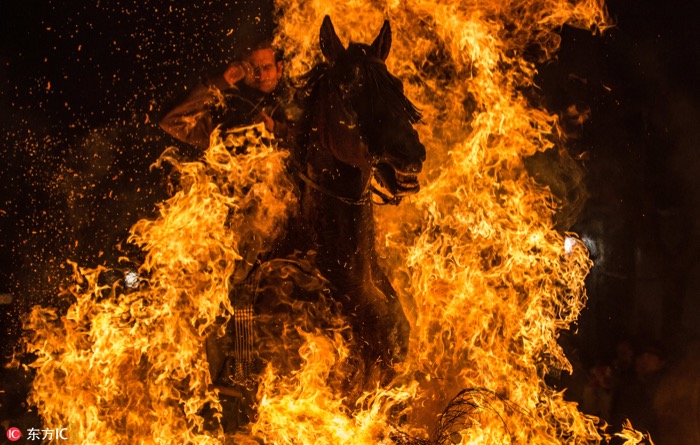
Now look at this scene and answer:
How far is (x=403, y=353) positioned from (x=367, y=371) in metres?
0.28

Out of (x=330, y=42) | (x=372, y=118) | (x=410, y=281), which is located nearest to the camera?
(x=372, y=118)

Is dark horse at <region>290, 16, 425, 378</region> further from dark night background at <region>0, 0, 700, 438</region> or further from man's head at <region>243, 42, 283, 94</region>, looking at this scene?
Result: dark night background at <region>0, 0, 700, 438</region>

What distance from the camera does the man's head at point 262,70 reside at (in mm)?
4809

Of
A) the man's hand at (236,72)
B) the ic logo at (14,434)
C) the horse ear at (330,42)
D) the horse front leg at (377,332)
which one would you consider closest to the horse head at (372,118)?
the horse ear at (330,42)

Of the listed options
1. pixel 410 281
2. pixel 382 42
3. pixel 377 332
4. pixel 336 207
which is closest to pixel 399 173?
pixel 336 207

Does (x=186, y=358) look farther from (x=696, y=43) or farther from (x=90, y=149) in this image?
(x=696, y=43)

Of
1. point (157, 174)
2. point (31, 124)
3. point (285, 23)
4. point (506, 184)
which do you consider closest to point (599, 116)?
point (506, 184)

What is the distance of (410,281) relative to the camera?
516 cm

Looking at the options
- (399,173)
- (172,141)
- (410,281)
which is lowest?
(410,281)

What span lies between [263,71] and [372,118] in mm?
1679

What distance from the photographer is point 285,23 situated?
18.0ft

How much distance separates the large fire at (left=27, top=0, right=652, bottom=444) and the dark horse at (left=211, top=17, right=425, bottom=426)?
21 cm

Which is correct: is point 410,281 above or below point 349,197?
below

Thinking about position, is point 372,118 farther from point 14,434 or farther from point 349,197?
point 14,434
